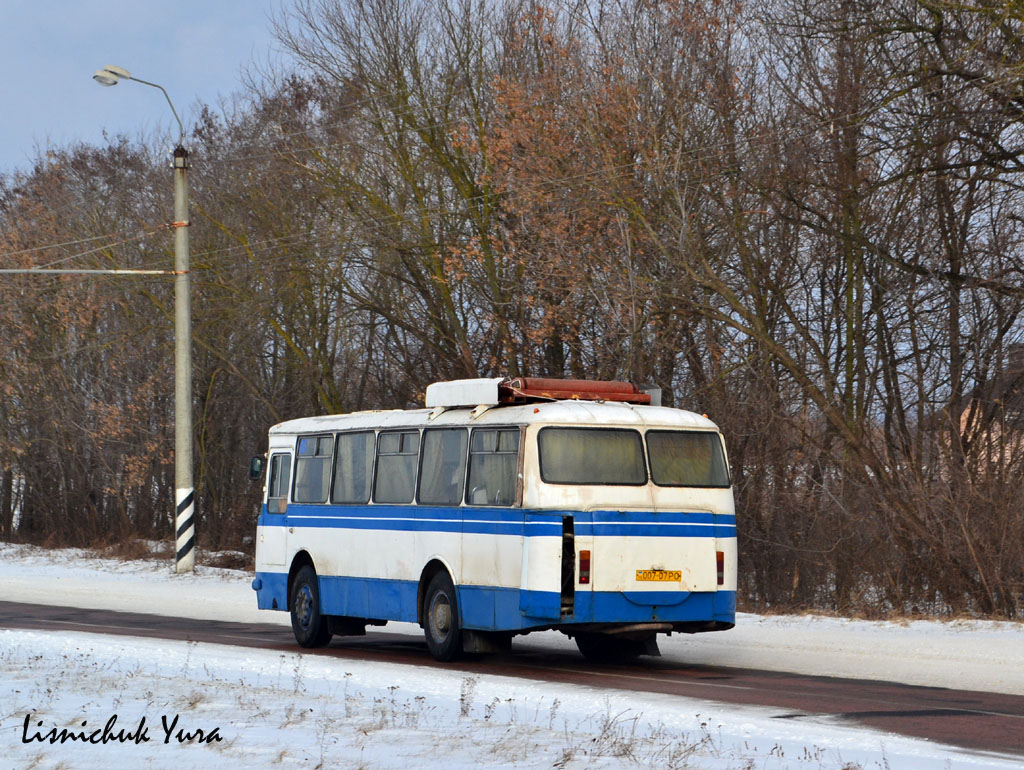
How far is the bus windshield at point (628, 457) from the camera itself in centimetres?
1512

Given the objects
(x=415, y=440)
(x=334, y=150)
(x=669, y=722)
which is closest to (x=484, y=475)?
(x=415, y=440)

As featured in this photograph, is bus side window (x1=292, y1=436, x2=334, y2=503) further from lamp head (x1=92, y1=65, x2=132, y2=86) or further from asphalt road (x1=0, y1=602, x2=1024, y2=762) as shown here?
lamp head (x1=92, y1=65, x2=132, y2=86)

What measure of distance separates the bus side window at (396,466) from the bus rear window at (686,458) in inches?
112

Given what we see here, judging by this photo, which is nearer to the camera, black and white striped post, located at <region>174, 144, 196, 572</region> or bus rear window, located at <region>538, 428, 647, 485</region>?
bus rear window, located at <region>538, 428, 647, 485</region>

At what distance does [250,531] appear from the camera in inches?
1563

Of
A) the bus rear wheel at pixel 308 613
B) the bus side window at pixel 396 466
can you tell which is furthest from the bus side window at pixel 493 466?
the bus rear wheel at pixel 308 613

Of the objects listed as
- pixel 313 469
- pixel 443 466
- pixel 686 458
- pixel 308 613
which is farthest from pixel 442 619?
pixel 313 469

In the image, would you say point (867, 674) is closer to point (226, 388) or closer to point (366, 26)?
point (366, 26)

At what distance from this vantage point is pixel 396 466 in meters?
17.3

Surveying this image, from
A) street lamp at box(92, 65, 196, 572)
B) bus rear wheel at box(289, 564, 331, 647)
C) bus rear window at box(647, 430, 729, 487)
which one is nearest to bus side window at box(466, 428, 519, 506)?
bus rear window at box(647, 430, 729, 487)

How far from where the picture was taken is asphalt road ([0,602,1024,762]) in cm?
1102

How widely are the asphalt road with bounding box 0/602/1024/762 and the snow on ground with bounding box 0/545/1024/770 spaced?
0.50 m

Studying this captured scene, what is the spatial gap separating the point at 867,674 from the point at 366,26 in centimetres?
2468

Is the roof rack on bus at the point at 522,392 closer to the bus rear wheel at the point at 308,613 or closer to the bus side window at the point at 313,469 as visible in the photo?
the bus side window at the point at 313,469
